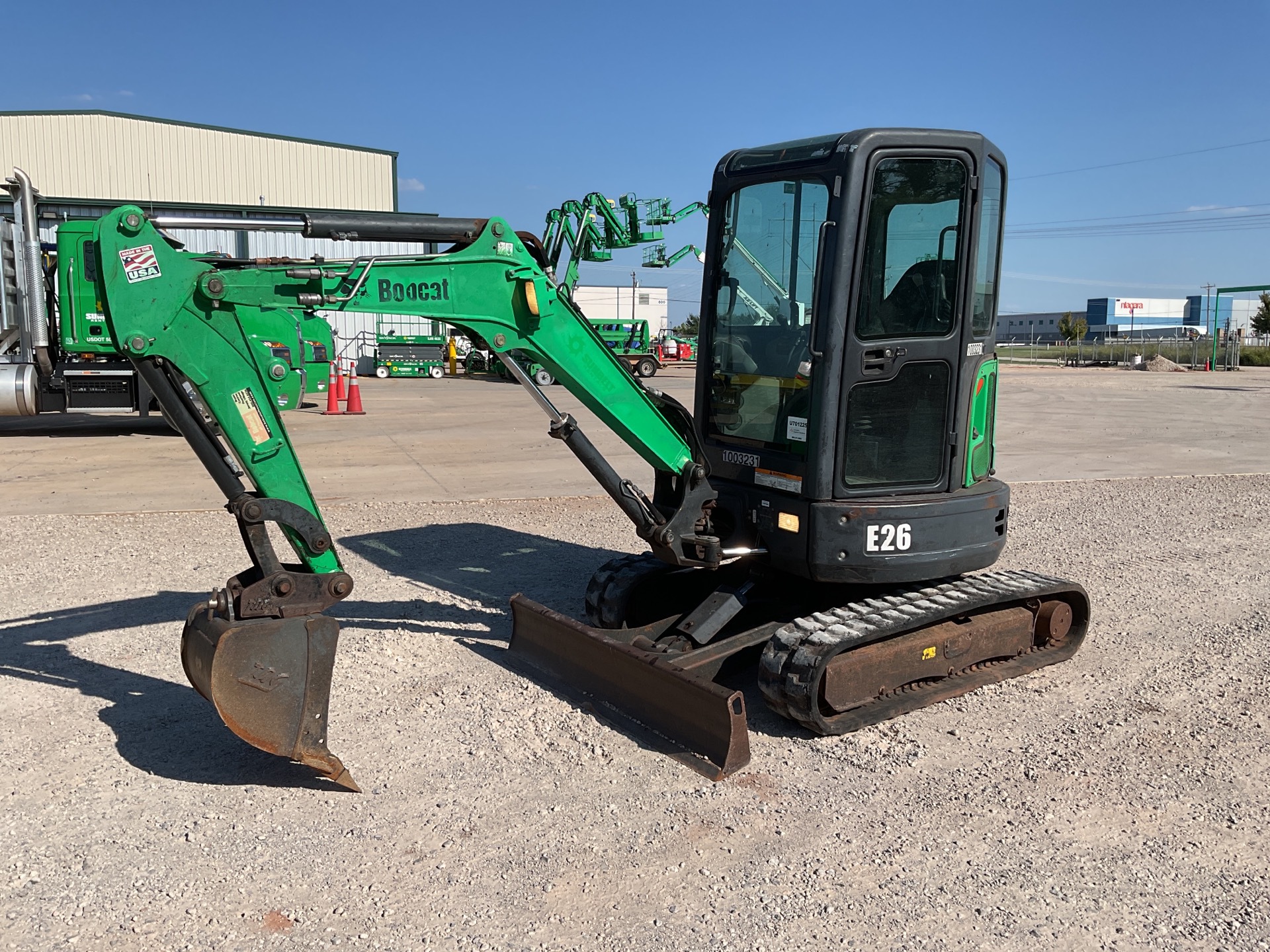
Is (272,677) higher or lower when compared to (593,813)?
higher

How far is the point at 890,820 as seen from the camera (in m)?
4.25

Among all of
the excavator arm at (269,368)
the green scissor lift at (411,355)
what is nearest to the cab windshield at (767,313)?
the excavator arm at (269,368)

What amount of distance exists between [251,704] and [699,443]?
8.70ft

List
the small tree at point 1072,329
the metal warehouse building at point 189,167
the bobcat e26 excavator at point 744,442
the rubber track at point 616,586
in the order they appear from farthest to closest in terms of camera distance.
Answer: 1. the small tree at point 1072,329
2. the metal warehouse building at point 189,167
3. the rubber track at point 616,586
4. the bobcat e26 excavator at point 744,442

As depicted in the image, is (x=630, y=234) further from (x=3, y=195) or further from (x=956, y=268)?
(x=956, y=268)

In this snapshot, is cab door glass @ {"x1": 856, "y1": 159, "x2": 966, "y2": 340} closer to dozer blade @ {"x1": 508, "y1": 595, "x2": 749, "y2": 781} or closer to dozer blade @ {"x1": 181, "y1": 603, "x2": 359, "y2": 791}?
dozer blade @ {"x1": 508, "y1": 595, "x2": 749, "y2": 781}

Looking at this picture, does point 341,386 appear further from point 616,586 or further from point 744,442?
point 744,442

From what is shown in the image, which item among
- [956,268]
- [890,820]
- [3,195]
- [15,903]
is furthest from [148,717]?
[3,195]

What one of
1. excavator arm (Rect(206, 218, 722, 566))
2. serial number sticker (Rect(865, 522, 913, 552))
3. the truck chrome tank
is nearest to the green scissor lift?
the truck chrome tank

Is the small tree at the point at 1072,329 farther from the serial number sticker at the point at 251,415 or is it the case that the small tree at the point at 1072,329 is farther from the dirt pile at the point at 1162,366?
the serial number sticker at the point at 251,415

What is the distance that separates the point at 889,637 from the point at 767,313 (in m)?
1.80

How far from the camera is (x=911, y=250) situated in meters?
5.36

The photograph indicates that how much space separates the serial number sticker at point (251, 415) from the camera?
14.2ft

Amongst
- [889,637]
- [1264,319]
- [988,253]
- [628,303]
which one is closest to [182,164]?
[988,253]
